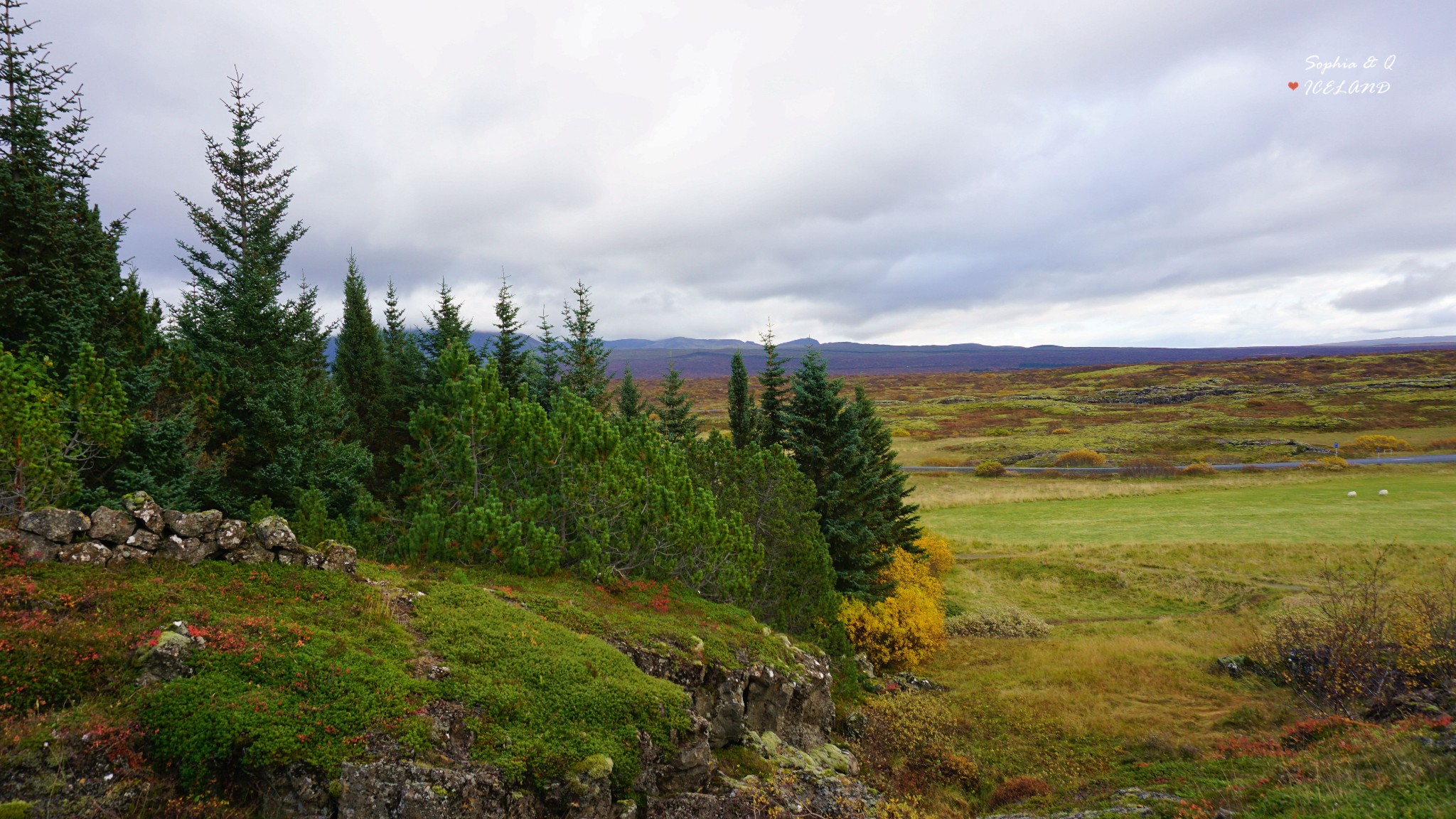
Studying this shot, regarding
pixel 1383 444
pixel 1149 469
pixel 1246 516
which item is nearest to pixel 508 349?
pixel 1246 516

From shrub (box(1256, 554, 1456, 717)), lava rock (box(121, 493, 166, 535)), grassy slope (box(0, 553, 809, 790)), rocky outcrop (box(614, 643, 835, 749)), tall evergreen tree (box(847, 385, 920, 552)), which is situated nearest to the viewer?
grassy slope (box(0, 553, 809, 790))

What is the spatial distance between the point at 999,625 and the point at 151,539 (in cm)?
3252

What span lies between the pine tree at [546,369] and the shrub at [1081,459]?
64901mm

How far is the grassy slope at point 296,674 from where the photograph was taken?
664 centimetres

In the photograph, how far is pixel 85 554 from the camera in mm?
8602

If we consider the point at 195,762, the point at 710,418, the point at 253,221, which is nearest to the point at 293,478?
the point at 253,221

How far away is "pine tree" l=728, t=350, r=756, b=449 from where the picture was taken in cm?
3644

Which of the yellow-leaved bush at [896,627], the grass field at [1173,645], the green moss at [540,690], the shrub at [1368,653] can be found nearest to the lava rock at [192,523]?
the green moss at [540,690]

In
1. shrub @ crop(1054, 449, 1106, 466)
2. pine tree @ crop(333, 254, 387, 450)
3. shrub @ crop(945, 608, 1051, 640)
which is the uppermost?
pine tree @ crop(333, 254, 387, 450)

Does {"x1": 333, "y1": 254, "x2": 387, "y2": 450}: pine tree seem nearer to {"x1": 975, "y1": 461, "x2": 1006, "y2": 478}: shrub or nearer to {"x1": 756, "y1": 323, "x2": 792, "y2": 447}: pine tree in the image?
{"x1": 756, "y1": 323, "x2": 792, "y2": 447}: pine tree

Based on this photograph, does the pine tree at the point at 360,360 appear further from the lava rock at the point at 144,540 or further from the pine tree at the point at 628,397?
the lava rock at the point at 144,540

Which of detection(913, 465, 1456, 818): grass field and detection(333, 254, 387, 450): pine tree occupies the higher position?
detection(333, 254, 387, 450): pine tree

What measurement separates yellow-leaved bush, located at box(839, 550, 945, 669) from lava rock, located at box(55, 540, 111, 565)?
21908 millimetres

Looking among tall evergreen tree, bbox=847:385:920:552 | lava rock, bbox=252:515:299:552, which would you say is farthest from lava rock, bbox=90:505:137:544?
tall evergreen tree, bbox=847:385:920:552
